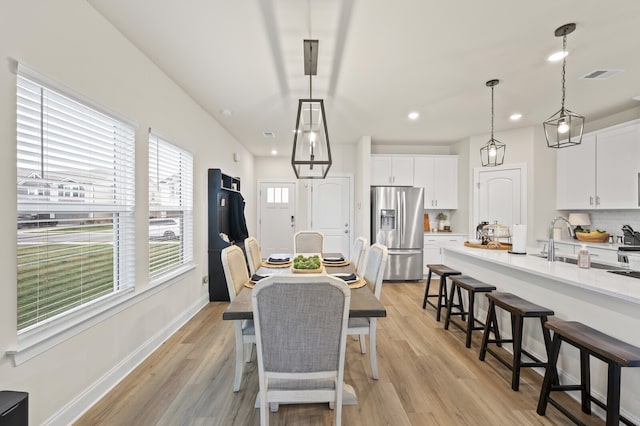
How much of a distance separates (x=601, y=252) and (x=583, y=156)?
1.37 m

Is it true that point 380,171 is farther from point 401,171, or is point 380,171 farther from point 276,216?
point 276,216

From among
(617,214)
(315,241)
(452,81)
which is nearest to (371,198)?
(315,241)

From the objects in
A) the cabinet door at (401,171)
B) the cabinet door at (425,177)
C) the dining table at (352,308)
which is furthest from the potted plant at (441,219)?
the dining table at (352,308)

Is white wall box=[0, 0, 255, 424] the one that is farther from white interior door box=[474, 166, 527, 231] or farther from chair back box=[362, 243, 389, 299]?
white interior door box=[474, 166, 527, 231]

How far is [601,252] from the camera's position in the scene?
3658mm

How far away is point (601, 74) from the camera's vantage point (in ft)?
9.27

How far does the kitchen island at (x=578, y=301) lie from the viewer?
166cm

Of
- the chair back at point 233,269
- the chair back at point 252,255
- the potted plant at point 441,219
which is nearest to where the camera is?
the chair back at point 233,269

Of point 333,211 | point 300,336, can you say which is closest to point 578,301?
point 300,336

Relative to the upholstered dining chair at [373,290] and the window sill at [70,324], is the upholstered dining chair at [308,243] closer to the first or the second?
the upholstered dining chair at [373,290]

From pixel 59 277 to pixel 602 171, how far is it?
5715mm

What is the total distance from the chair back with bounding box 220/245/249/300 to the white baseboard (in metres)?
1.02

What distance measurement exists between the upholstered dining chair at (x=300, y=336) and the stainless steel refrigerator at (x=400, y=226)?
389cm

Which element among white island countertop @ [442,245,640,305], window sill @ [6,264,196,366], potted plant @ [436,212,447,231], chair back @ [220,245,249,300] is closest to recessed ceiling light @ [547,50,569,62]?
white island countertop @ [442,245,640,305]
